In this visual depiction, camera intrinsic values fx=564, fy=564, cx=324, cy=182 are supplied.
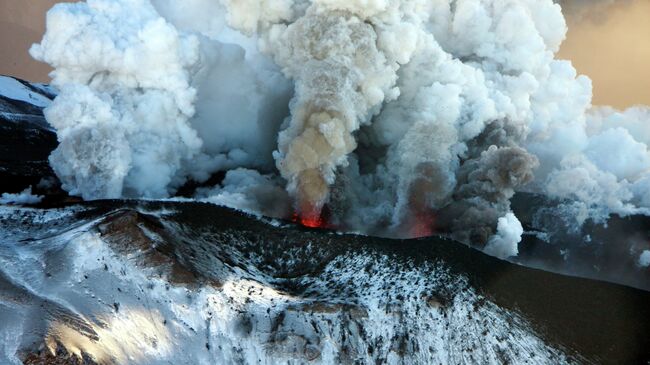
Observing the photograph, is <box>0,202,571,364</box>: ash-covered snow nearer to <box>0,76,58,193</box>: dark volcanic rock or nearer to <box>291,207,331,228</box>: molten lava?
<box>291,207,331,228</box>: molten lava

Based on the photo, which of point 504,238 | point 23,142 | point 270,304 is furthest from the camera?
point 23,142

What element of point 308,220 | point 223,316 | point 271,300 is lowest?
point 223,316

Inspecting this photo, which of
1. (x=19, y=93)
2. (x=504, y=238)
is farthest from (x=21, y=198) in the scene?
(x=19, y=93)

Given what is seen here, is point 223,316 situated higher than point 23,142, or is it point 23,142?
point 23,142

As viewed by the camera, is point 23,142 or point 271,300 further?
point 23,142

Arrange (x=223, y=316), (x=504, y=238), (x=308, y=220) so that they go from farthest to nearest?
A: (x=308, y=220) < (x=504, y=238) < (x=223, y=316)

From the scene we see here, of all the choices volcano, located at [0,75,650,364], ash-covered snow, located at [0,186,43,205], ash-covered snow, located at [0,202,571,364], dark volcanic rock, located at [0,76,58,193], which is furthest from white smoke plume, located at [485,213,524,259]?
dark volcanic rock, located at [0,76,58,193]

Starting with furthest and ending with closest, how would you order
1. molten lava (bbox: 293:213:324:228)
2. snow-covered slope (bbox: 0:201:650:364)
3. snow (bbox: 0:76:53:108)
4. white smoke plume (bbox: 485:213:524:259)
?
1. snow (bbox: 0:76:53:108)
2. molten lava (bbox: 293:213:324:228)
3. white smoke plume (bbox: 485:213:524:259)
4. snow-covered slope (bbox: 0:201:650:364)

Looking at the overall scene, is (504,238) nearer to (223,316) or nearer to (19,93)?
(223,316)
